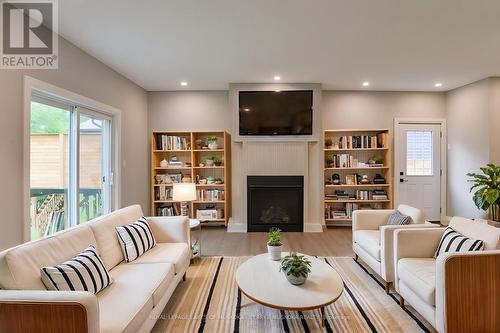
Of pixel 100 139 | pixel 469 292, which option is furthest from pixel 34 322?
pixel 100 139

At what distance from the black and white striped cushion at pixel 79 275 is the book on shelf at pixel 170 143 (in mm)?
3330

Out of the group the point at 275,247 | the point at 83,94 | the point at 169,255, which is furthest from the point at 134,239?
the point at 83,94

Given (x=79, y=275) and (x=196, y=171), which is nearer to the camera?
(x=79, y=275)

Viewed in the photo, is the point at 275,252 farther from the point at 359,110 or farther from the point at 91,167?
the point at 359,110

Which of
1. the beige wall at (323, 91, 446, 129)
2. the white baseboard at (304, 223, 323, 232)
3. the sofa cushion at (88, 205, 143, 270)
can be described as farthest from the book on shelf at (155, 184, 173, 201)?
the beige wall at (323, 91, 446, 129)

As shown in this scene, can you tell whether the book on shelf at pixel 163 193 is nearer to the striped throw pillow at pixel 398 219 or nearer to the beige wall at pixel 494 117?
the striped throw pillow at pixel 398 219

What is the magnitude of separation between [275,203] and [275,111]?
1714 millimetres

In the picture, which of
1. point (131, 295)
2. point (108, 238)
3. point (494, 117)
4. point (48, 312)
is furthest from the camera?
point (494, 117)

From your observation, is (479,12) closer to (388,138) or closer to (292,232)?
(388,138)

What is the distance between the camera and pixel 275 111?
4.79m

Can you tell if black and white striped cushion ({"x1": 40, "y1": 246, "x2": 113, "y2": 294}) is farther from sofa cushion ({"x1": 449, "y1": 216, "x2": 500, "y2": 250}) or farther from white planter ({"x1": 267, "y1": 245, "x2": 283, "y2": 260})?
sofa cushion ({"x1": 449, "y1": 216, "x2": 500, "y2": 250})

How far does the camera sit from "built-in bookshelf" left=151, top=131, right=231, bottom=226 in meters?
5.04

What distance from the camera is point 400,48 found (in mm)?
3303

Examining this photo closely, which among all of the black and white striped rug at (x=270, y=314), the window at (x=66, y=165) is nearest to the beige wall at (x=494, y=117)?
the black and white striped rug at (x=270, y=314)
